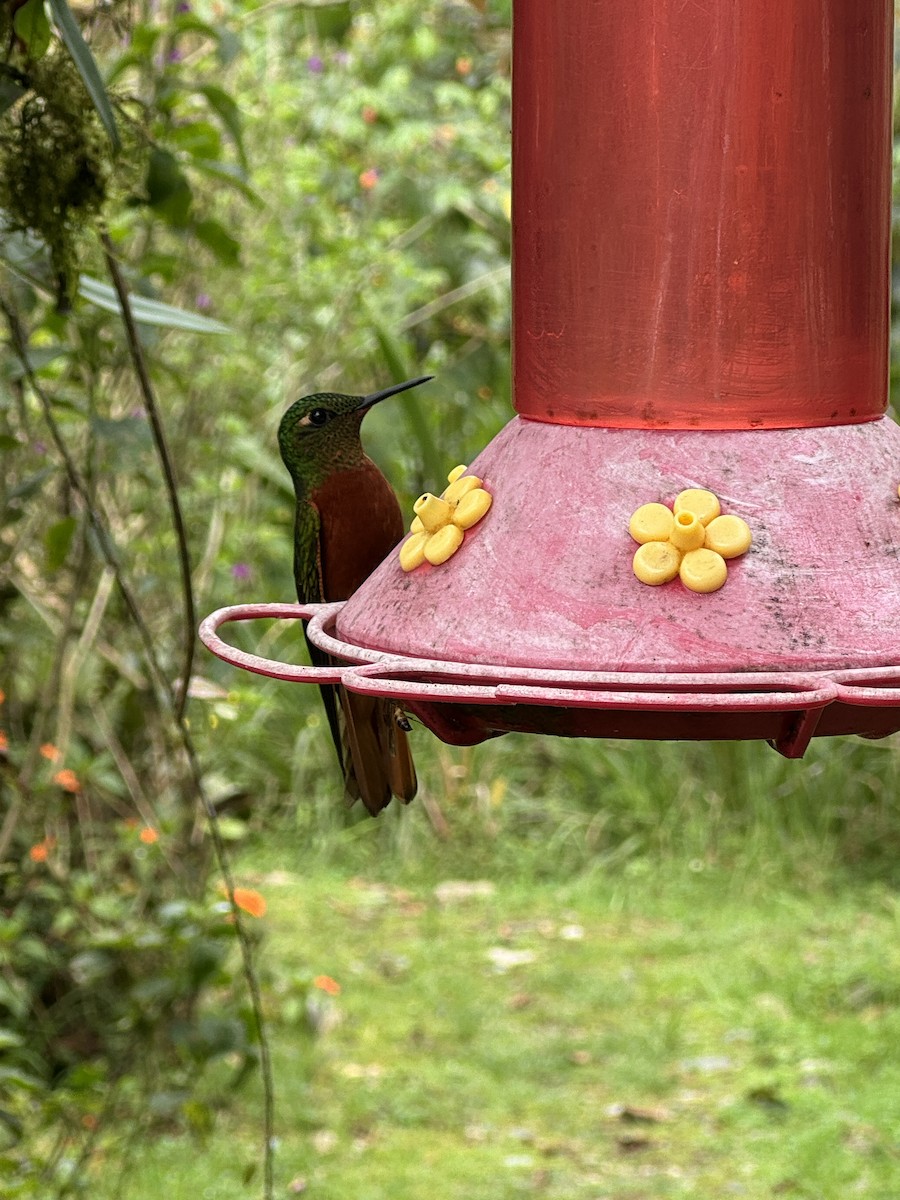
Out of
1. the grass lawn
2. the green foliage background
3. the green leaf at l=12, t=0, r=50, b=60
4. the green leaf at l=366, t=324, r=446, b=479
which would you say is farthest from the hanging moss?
the green leaf at l=366, t=324, r=446, b=479

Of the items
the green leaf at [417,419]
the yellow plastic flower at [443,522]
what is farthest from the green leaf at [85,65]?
the green leaf at [417,419]

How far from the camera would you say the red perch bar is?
63.3 inches

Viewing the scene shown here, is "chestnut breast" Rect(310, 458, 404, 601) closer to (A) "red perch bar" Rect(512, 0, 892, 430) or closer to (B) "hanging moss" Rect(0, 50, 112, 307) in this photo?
(B) "hanging moss" Rect(0, 50, 112, 307)

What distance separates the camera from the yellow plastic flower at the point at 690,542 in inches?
58.9

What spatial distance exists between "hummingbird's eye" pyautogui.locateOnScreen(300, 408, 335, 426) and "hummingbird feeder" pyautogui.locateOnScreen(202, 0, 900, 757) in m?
0.72

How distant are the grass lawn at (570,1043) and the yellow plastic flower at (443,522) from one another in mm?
2845

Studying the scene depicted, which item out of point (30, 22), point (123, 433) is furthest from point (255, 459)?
point (30, 22)

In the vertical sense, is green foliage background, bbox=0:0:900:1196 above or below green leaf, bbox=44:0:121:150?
below

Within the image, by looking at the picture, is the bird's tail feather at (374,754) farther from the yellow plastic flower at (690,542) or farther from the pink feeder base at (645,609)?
the yellow plastic flower at (690,542)

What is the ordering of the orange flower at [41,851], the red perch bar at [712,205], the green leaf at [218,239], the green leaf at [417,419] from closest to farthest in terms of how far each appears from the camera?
the red perch bar at [712,205], the green leaf at [218,239], the orange flower at [41,851], the green leaf at [417,419]

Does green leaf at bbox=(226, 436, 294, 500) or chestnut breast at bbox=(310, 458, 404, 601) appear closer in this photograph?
chestnut breast at bbox=(310, 458, 404, 601)

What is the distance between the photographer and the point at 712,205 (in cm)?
162

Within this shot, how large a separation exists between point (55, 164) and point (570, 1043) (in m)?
3.76

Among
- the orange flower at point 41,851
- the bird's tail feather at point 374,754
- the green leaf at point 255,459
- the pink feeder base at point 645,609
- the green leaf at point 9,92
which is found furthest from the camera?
the green leaf at point 255,459
